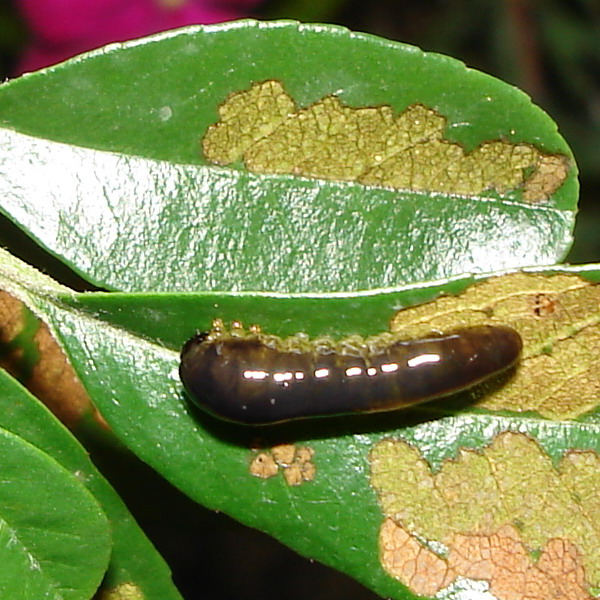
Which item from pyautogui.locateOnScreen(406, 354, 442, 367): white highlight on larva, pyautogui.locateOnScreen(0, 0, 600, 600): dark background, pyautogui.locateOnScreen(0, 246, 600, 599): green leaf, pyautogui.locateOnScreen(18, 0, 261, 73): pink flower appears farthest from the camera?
pyautogui.locateOnScreen(0, 0, 600, 600): dark background

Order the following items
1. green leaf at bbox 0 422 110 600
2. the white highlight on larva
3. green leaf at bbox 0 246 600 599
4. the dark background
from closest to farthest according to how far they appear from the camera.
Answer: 1. green leaf at bbox 0 422 110 600
2. green leaf at bbox 0 246 600 599
3. the white highlight on larva
4. the dark background

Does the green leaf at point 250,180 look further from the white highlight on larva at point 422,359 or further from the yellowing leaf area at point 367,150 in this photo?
the white highlight on larva at point 422,359

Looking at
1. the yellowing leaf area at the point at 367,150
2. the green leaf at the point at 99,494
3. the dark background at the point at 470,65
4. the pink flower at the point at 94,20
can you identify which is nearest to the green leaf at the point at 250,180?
the yellowing leaf area at the point at 367,150

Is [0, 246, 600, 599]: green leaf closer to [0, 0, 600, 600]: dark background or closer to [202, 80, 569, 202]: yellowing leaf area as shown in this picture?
[202, 80, 569, 202]: yellowing leaf area

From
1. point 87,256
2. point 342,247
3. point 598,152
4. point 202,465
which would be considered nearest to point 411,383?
point 342,247

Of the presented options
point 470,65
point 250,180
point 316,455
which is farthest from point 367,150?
point 470,65

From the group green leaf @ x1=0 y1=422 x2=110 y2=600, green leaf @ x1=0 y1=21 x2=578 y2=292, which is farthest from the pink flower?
green leaf @ x1=0 y1=422 x2=110 y2=600
